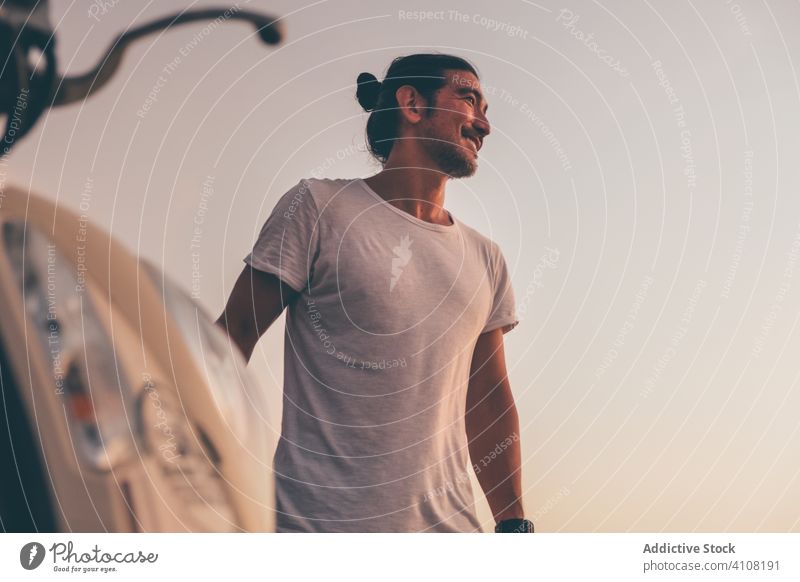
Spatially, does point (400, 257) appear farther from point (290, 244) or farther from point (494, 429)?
point (494, 429)

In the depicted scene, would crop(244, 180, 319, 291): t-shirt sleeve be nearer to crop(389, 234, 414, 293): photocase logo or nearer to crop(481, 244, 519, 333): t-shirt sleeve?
crop(389, 234, 414, 293): photocase logo

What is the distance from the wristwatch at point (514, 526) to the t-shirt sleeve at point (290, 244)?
0.44 m

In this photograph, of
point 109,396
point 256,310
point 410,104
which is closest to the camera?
point 109,396

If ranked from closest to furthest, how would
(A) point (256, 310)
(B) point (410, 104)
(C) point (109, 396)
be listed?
(C) point (109, 396) → (A) point (256, 310) → (B) point (410, 104)

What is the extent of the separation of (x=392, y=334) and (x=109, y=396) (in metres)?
0.46

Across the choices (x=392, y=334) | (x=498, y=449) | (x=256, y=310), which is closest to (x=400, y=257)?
(x=392, y=334)

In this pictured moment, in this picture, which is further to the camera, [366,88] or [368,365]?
[366,88]

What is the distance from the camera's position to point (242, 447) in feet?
2.93

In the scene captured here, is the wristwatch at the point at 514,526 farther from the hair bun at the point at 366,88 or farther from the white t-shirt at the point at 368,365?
the hair bun at the point at 366,88

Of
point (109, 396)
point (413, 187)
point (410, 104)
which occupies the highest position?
point (410, 104)

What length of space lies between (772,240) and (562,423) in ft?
1.49
